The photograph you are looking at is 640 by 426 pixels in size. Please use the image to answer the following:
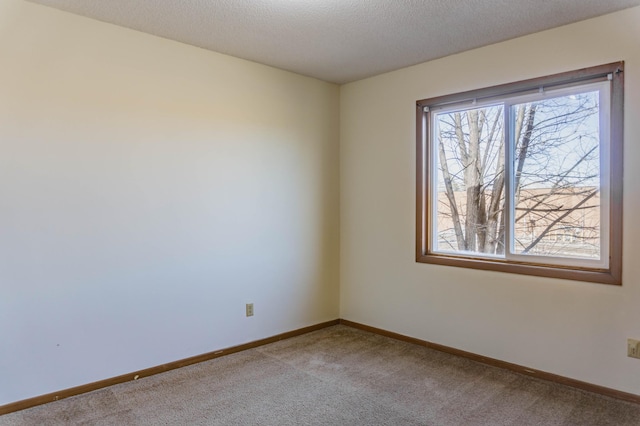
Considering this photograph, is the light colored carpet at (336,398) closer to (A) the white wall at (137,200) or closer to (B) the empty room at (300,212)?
(B) the empty room at (300,212)

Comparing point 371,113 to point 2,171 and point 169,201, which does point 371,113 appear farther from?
point 2,171

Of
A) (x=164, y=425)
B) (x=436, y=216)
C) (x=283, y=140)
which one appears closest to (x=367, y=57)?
(x=283, y=140)

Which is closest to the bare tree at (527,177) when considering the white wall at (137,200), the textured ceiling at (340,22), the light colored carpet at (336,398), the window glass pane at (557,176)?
the window glass pane at (557,176)

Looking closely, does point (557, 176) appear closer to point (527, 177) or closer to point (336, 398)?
point (527, 177)

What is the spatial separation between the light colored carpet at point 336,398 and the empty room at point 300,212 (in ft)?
0.06

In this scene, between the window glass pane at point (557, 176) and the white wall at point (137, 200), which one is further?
the window glass pane at point (557, 176)

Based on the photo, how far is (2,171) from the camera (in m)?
2.38

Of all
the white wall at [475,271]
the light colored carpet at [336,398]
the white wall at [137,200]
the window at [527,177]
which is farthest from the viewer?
the window at [527,177]

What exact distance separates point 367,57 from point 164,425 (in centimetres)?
296

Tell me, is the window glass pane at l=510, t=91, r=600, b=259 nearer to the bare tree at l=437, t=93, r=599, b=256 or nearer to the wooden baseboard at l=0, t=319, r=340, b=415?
the bare tree at l=437, t=93, r=599, b=256

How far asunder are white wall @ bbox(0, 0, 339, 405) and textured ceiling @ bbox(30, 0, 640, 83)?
240 millimetres

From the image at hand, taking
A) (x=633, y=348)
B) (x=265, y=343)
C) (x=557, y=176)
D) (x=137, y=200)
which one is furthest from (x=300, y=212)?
(x=633, y=348)

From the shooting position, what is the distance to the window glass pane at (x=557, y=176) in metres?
2.77

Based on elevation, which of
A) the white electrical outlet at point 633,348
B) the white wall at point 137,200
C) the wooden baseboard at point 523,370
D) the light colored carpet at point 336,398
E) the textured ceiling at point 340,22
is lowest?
the light colored carpet at point 336,398
